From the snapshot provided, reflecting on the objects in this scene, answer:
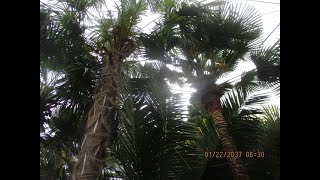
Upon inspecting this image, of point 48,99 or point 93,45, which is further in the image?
point 93,45

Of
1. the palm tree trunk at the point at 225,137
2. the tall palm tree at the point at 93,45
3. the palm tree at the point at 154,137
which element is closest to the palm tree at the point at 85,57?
the tall palm tree at the point at 93,45

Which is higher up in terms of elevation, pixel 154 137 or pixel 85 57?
pixel 85 57

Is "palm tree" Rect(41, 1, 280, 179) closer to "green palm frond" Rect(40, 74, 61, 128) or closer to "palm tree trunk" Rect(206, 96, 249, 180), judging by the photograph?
"green palm frond" Rect(40, 74, 61, 128)

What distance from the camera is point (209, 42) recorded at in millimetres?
1776

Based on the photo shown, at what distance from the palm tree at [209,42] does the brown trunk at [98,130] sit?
25cm

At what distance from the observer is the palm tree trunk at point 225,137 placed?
1511 mm

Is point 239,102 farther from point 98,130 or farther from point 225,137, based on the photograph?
point 98,130

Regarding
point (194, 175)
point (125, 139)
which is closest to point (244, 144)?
point (194, 175)

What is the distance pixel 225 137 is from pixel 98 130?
25.0 inches

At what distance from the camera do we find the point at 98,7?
1757 mm

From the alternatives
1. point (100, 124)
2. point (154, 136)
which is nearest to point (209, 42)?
point (154, 136)
